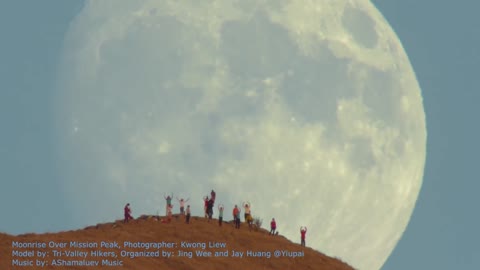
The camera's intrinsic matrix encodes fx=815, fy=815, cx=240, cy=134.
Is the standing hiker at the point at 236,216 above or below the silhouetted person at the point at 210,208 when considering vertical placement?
below

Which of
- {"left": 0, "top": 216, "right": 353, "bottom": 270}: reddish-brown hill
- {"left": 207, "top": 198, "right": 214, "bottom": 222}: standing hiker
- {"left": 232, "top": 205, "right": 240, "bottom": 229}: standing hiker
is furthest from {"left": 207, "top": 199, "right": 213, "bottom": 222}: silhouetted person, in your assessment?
{"left": 232, "top": 205, "right": 240, "bottom": 229}: standing hiker

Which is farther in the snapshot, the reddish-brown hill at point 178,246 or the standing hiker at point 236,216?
the standing hiker at point 236,216

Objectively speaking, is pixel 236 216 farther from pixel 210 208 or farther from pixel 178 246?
Result: pixel 178 246

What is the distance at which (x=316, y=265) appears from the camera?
114 ft

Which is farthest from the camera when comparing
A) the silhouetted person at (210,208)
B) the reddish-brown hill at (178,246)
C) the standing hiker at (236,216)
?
the silhouetted person at (210,208)

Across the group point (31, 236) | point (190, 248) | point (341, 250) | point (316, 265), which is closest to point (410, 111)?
point (341, 250)


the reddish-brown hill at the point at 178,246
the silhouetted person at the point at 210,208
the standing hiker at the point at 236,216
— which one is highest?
the silhouetted person at the point at 210,208

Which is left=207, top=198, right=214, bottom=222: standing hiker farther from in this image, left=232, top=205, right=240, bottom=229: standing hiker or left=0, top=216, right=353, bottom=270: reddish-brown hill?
left=232, top=205, right=240, bottom=229: standing hiker

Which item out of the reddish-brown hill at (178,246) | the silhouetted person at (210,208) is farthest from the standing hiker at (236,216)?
the silhouetted person at (210,208)

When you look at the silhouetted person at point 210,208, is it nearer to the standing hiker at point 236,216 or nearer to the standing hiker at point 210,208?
the standing hiker at point 210,208

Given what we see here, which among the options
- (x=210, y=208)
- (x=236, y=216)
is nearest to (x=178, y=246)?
(x=236, y=216)

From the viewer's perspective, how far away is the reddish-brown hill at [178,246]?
93.8ft

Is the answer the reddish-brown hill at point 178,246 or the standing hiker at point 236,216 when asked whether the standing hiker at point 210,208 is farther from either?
the standing hiker at point 236,216

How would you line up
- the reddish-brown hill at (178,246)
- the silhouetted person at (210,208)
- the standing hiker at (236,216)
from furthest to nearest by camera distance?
the silhouetted person at (210,208) < the standing hiker at (236,216) < the reddish-brown hill at (178,246)
